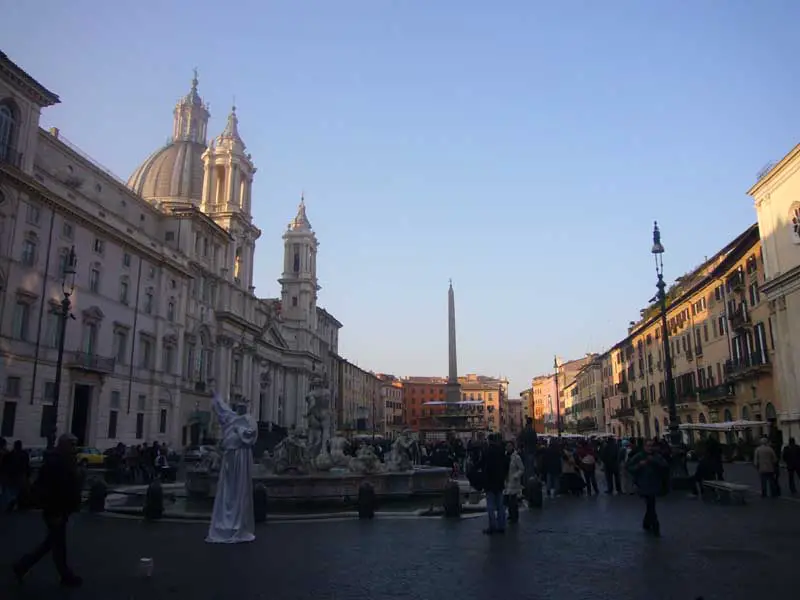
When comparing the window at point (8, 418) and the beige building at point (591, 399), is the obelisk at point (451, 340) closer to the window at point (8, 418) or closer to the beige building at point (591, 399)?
the beige building at point (591, 399)

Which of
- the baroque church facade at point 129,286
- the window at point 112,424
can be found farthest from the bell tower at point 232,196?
the window at point 112,424

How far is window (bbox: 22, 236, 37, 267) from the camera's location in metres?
34.2

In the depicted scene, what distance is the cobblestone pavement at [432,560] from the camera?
7.49 metres

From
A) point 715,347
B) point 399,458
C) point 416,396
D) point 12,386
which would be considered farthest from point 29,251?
point 416,396

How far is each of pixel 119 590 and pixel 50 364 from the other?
1258 inches

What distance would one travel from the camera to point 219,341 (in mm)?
60125

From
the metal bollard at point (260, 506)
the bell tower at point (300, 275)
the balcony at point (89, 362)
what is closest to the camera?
the metal bollard at point (260, 506)

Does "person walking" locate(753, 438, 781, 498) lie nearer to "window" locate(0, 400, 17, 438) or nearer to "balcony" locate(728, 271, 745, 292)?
"balcony" locate(728, 271, 745, 292)

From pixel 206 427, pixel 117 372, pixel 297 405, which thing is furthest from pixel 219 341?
pixel 297 405

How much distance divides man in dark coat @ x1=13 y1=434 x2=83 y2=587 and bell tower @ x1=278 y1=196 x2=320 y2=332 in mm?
85154

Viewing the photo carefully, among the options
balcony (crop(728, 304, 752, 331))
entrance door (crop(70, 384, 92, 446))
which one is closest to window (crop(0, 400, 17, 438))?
entrance door (crop(70, 384, 92, 446))

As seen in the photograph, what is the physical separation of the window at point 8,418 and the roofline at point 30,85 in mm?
15947

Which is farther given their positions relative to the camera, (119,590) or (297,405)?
(297,405)

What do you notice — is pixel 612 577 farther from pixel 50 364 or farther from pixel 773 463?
pixel 50 364
